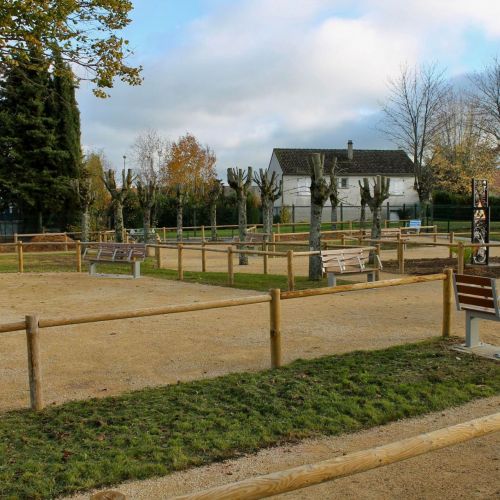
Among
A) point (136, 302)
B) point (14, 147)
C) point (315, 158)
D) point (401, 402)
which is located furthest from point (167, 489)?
point (14, 147)

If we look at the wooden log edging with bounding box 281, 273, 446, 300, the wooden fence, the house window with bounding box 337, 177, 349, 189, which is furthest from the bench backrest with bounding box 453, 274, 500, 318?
the house window with bounding box 337, 177, 349, 189

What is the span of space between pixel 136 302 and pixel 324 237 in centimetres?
2128

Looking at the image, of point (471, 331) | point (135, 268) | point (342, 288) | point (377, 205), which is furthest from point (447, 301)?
point (377, 205)

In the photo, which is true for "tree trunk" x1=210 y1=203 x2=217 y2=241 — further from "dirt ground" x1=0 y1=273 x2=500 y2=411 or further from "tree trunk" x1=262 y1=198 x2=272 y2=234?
"dirt ground" x1=0 y1=273 x2=500 y2=411

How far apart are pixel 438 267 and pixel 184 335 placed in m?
10.6

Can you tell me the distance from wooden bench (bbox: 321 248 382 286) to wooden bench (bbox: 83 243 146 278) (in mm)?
5175

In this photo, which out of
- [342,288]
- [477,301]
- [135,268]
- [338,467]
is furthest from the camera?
[135,268]

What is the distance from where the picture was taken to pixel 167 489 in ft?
12.8

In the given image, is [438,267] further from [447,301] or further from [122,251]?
[447,301]

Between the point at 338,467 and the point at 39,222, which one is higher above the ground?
the point at 39,222

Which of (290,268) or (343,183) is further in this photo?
(343,183)

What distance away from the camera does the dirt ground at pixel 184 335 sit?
6573 mm

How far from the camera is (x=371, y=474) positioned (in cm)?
421

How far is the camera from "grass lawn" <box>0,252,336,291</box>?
14.2m
